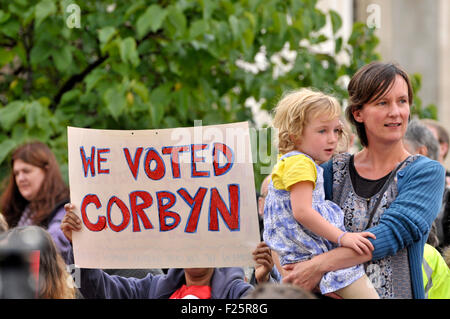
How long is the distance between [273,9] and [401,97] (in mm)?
2647

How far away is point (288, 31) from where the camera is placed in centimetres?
494

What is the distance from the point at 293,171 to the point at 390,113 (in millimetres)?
335

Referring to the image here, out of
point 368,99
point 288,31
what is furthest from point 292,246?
point 288,31

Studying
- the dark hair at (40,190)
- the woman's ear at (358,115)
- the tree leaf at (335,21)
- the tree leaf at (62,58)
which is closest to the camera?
the woman's ear at (358,115)

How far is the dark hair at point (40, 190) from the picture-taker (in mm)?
4242

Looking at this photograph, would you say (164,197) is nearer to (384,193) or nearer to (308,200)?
(308,200)

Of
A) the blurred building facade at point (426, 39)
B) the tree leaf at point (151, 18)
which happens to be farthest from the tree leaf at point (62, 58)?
the blurred building facade at point (426, 39)

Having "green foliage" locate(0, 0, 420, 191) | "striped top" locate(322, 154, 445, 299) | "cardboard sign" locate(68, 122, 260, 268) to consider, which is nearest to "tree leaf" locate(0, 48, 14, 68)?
"green foliage" locate(0, 0, 420, 191)

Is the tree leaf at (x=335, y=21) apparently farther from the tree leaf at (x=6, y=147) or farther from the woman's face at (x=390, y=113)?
the woman's face at (x=390, y=113)

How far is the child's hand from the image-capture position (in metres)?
2.18

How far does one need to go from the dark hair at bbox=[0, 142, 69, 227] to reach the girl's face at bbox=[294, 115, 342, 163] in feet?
7.07

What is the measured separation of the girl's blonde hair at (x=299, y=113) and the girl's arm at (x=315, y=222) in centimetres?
20
